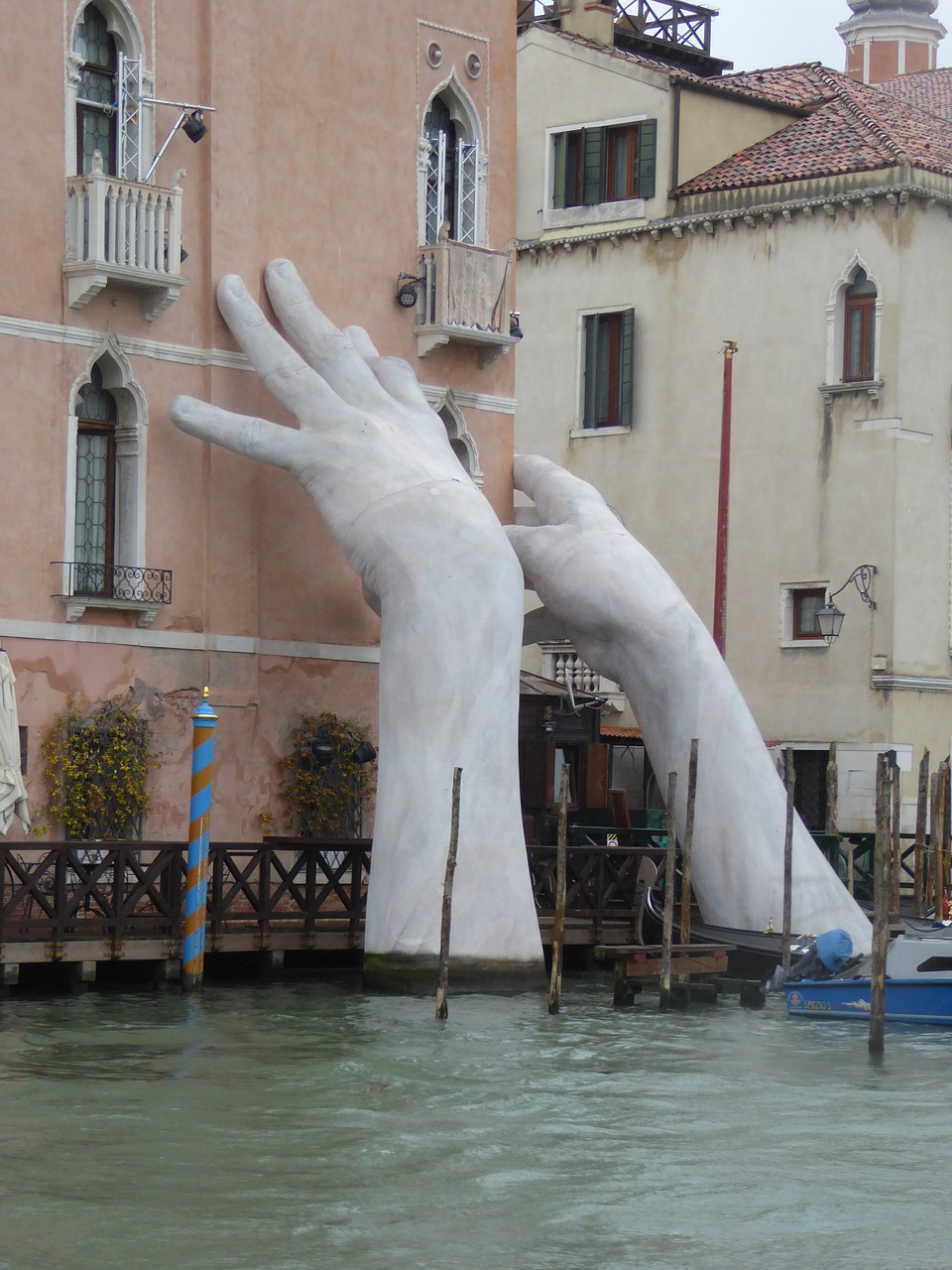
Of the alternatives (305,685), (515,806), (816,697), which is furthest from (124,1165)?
(816,697)

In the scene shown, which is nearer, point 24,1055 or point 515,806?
point 24,1055

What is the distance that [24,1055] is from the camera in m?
19.0

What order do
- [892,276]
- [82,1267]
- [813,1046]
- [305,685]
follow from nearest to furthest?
[82,1267]
[813,1046]
[305,685]
[892,276]

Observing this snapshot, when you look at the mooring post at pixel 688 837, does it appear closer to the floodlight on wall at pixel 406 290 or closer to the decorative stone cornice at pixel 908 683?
the floodlight on wall at pixel 406 290

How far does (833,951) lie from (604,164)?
1739cm

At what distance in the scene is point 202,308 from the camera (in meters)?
24.6

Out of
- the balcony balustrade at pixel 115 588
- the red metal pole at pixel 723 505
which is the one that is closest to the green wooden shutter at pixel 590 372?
the red metal pole at pixel 723 505

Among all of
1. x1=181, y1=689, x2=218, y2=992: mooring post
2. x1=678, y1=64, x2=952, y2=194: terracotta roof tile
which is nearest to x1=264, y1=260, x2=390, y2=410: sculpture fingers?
x1=181, y1=689, x2=218, y2=992: mooring post

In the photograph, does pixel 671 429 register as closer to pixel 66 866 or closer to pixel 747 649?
pixel 747 649

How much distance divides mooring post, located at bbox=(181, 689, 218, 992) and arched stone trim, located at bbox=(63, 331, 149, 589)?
2341 millimetres

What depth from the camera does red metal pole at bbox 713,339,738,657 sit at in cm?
3322

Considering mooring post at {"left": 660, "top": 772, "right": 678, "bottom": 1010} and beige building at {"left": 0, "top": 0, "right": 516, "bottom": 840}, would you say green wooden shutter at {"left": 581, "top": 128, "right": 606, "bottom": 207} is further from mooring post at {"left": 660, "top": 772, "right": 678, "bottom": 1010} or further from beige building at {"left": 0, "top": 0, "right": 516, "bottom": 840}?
mooring post at {"left": 660, "top": 772, "right": 678, "bottom": 1010}

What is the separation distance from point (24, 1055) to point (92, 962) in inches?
117

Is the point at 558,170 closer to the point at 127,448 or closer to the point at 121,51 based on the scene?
the point at 121,51
